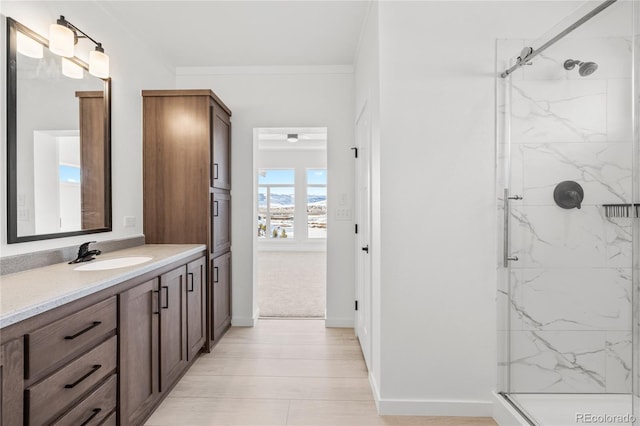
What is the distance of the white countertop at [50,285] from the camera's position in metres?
1.15

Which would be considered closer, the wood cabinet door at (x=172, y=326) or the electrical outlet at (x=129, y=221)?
the wood cabinet door at (x=172, y=326)

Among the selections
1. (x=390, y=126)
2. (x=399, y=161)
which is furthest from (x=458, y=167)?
(x=390, y=126)

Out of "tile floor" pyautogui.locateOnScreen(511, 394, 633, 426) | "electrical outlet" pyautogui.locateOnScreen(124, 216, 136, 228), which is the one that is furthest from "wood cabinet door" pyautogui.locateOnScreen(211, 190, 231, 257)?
"tile floor" pyautogui.locateOnScreen(511, 394, 633, 426)

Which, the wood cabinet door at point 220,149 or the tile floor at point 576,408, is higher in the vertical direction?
the wood cabinet door at point 220,149

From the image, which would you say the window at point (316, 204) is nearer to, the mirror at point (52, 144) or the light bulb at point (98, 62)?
the mirror at point (52, 144)

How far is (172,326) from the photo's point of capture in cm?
229

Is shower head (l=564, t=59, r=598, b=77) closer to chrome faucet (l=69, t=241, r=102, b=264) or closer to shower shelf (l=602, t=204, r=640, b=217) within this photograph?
shower shelf (l=602, t=204, r=640, b=217)

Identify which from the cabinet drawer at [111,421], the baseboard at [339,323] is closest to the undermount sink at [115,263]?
the cabinet drawer at [111,421]

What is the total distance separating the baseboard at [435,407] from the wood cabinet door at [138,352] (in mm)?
1387

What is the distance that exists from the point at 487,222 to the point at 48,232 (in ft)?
8.57

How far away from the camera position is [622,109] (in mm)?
1505

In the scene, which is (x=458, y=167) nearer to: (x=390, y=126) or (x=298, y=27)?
(x=390, y=126)

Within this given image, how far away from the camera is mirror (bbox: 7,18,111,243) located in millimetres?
1775
